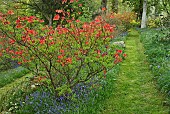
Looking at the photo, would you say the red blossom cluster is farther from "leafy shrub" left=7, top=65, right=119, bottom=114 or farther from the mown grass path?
the mown grass path

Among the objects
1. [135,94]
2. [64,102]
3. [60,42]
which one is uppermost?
[60,42]

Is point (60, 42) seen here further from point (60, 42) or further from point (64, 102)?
point (64, 102)

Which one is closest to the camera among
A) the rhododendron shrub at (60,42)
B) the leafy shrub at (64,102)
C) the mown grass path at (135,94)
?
the rhododendron shrub at (60,42)

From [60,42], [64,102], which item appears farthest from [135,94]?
[60,42]

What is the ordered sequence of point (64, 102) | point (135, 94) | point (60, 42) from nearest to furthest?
point (60, 42), point (64, 102), point (135, 94)

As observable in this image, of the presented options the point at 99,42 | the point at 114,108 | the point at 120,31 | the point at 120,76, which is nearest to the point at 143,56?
the point at 120,76

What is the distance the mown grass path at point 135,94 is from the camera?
661 cm

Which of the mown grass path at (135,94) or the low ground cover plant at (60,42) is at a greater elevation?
the low ground cover plant at (60,42)

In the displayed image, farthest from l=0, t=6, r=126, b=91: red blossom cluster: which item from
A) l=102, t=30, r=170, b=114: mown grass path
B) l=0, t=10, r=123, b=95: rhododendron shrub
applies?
l=102, t=30, r=170, b=114: mown grass path

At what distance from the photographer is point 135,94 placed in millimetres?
7770

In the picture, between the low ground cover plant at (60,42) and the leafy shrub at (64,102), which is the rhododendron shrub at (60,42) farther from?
the leafy shrub at (64,102)

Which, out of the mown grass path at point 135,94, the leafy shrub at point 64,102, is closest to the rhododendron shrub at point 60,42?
the leafy shrub at point 64,102

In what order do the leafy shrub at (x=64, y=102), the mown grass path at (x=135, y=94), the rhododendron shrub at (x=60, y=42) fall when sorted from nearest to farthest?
the rhododendron shrub at (x=60, y=42) → the leafy shrub at (x=64, y=102) → the mown grass path at (x=135, y=94)

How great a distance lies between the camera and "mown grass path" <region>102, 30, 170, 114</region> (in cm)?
661
